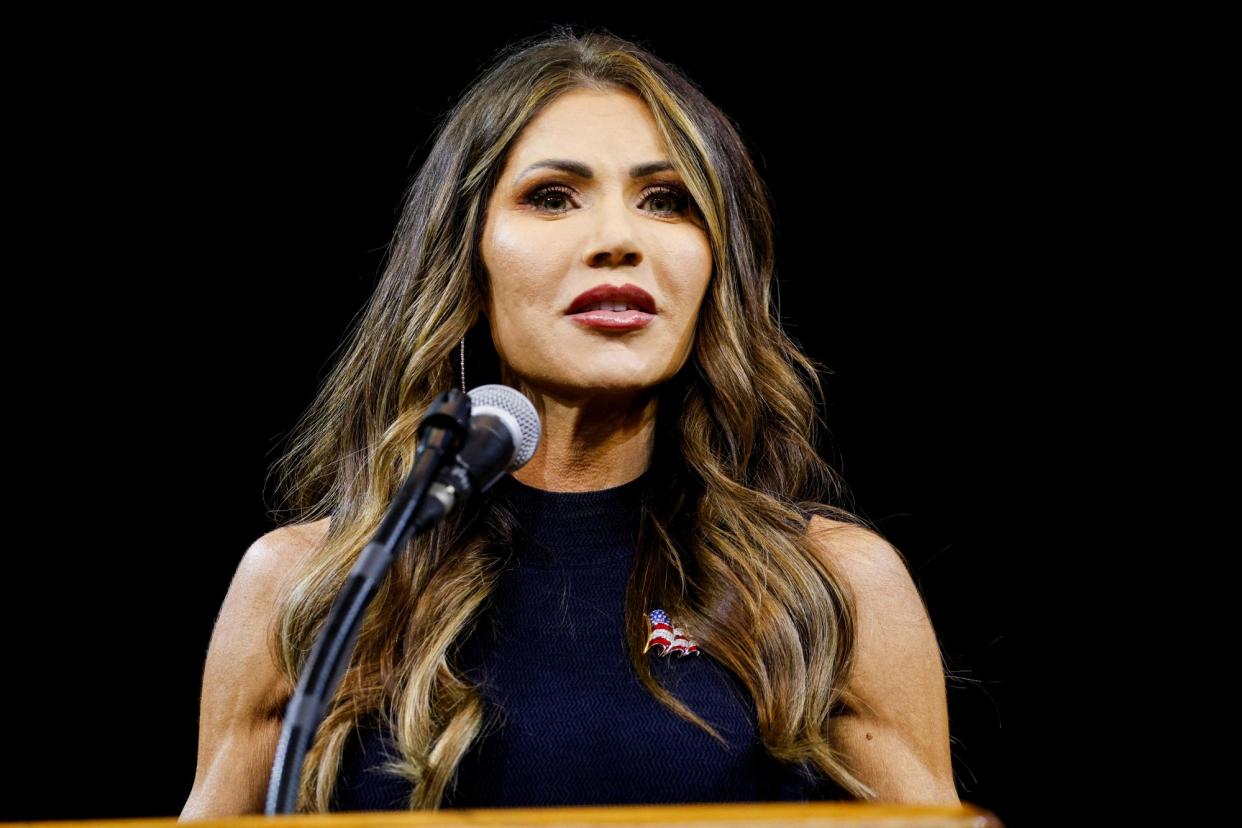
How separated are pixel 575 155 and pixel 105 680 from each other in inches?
57.9

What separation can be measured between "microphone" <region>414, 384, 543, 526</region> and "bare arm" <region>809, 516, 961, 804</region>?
805mm

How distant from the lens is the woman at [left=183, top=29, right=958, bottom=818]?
1.94 metres

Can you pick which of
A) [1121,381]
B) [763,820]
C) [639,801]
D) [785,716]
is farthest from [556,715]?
[1121,381]

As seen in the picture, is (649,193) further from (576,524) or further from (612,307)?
(576,524)

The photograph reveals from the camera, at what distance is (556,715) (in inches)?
76.5

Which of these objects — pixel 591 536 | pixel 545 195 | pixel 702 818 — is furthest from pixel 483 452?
pixel 545 195

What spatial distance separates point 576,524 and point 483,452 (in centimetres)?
80

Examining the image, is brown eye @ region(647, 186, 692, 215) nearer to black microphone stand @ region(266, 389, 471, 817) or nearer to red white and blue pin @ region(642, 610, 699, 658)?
red white and blue pin @ region(642, 610, 699, 658)

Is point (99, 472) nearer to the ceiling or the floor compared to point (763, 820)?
nearer to the floor

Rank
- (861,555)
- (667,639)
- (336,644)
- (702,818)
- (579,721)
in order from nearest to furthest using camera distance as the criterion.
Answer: (702,818) → (336,644) → (579,721) → (667,639) → (861,555)

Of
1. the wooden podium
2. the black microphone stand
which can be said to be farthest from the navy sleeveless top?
the wooden podium

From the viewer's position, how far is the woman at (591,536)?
1944 mm

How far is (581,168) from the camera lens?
217cm

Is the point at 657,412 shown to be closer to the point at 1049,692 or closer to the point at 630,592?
the point at 630,592
